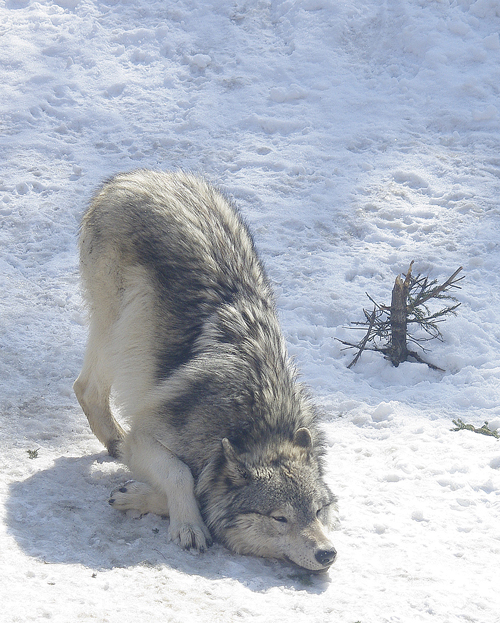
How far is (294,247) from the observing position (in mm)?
7352

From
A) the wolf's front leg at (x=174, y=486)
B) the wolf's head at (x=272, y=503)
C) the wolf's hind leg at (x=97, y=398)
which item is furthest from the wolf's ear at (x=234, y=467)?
the wolf's hind leg at (x=97, y=398)

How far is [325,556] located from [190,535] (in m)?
0.77

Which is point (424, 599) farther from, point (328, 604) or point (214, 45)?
point (214, 45)

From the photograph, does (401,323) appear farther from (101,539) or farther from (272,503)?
(101,539)

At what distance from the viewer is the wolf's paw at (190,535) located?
12.6 feet

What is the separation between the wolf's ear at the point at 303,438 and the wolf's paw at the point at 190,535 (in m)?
0.73

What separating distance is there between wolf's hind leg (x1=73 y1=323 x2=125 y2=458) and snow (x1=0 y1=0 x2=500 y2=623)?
0.52ft

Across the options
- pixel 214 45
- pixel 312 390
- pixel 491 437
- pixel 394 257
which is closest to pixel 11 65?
pixel 214 45

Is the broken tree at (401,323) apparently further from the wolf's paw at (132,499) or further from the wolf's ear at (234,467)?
the wolf's paw at (132,499)

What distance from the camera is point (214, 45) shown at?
9.67m

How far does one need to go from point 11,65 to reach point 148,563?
7585 millimetres

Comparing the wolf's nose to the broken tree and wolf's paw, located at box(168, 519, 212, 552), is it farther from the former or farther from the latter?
the broken tree

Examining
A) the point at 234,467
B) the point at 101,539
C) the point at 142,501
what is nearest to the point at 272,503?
the point at 234,467

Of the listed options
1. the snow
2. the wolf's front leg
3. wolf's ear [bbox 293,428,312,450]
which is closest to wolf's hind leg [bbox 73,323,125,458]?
the snow
